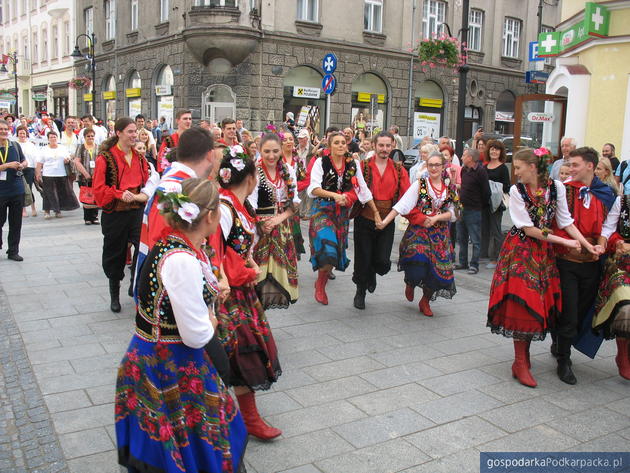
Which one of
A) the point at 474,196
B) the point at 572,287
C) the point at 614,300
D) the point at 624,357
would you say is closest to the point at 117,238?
the point at 572,287

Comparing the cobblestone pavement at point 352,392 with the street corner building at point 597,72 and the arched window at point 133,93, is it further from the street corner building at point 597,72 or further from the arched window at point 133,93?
the arched window at point 133,93

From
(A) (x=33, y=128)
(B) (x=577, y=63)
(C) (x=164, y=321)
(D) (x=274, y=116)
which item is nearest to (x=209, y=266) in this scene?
(C) (x=164, y=321)

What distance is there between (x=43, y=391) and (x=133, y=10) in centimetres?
2759

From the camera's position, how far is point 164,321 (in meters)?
2.77

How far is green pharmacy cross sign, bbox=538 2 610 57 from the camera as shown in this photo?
35.5 ft

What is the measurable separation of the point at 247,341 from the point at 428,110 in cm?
2749

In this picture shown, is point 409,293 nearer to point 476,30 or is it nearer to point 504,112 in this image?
point 476,30

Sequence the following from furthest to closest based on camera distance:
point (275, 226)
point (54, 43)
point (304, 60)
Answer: point (54, 43) < point (304, 60) < point (275, 226)

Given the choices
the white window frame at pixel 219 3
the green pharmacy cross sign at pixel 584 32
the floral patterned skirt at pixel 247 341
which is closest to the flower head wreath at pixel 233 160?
the floral patterned skirt at pixel 247 341

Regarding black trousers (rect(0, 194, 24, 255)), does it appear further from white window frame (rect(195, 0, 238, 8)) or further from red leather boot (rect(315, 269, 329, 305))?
white window frame (rect(195, 0, 238, 8))

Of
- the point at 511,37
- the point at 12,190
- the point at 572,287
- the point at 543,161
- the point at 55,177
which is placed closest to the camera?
the point at 543,161

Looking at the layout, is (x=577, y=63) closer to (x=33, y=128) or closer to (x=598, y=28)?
(x=598, y=28)

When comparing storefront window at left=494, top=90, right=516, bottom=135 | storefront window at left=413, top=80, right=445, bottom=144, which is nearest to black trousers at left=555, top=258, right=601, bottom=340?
storefront window at left=413, top=80, right=445, bottom=144

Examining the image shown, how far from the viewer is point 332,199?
6941 millimetres
